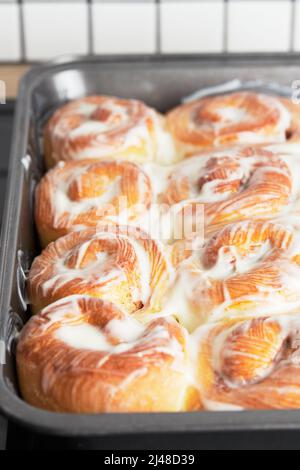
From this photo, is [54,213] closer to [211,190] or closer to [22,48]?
[211,190]

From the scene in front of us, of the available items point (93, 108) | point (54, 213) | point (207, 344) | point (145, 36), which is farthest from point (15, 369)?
Answer: point (145, 36)

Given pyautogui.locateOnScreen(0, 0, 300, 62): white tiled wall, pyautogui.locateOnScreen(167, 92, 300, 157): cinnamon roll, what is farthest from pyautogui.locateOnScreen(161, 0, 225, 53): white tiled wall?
pyautogui.locateOnScreen(167, 92, 300, 157): cinnamon roll

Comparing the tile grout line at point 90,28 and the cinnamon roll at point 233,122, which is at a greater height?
the tile grout line at point 90,28

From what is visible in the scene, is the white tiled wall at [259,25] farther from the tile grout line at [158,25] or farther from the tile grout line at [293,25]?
the tile grout line at [158,25]

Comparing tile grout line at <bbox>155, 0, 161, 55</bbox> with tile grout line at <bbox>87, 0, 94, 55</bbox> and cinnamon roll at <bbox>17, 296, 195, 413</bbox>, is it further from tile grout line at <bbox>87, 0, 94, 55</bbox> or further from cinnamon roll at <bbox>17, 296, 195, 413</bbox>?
cinnamon roll at <bbox>17, 296, 195, 413</bbox>

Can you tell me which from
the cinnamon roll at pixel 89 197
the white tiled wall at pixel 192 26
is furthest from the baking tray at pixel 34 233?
the white tiled wall at pixel 192 26

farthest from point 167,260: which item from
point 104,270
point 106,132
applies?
point 106,132

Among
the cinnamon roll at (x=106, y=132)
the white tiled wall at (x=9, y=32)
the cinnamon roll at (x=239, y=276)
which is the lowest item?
the cinnamon roll at (x=239, y=276)
